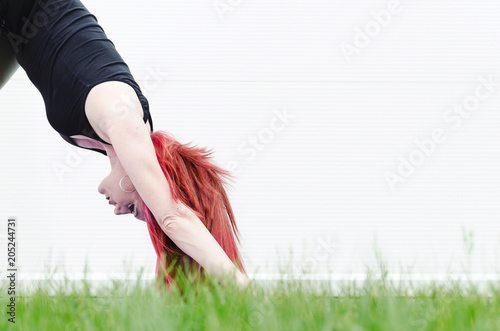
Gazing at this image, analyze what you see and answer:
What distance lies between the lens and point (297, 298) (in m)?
0.94

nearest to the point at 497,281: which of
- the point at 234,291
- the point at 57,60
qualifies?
the point at 234,291

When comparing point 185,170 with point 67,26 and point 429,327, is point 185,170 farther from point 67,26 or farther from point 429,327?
point 429,327

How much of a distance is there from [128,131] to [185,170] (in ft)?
0.90

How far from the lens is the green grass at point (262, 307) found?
2.73ft

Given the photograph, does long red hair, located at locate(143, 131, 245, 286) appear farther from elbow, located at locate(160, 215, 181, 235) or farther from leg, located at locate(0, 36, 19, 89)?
leg, located at locate(0, 36, 19, 89)

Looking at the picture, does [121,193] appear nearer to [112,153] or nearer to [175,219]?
[112,153]

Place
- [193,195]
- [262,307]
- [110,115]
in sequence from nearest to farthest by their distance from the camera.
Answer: [262,307]
[110,115]
[193,195]

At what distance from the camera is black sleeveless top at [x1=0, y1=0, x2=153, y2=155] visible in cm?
146

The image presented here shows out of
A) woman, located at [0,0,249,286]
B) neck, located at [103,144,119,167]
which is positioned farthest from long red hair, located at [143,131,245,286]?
neck, located at [103,144,119,167]

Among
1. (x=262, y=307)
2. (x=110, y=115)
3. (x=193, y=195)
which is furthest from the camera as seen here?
(x=193, y=195)

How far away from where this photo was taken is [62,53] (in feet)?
4.89

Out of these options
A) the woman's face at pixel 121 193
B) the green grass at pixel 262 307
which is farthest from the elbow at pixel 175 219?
the green grass at pixel 262 307

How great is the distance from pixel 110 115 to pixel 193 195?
0.35 metres

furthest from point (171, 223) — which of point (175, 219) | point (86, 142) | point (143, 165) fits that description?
point (86, 142)
